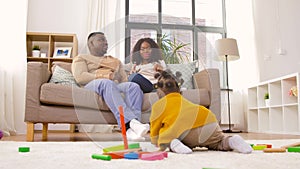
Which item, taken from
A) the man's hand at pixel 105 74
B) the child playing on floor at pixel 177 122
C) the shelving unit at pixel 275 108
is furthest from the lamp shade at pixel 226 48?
the child playing on floor at pixel 177 122

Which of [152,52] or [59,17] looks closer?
[152,52]

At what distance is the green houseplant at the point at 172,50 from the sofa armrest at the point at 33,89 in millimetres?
A: 1105

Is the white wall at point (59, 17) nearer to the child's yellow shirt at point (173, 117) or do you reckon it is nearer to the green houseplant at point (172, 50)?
the green houseplant at point (172, 50)

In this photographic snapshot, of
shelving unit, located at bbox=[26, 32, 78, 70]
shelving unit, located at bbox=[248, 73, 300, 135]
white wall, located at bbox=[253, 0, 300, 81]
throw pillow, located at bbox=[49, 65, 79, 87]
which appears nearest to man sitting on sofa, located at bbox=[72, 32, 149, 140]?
throw pillow, located at bbox=[49, 65, 79, 87]

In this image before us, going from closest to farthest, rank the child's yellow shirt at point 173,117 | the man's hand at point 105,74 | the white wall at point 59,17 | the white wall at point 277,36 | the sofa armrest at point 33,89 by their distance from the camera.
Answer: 1. the child's yellow shirt at point 173,117
2. the man's hand at point 105,74
3. the sofa armrest at point 33,89
4. the white wall at point 59,17
5. the white wall at point 277,36

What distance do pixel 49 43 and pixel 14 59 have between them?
1.34 ft

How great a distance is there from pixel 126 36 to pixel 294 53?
3.25 m

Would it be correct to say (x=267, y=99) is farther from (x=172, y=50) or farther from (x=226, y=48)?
(x=172, y=50)

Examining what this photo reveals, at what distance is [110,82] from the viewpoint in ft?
5.33

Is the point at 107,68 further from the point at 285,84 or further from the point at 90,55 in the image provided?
the point at 285,84

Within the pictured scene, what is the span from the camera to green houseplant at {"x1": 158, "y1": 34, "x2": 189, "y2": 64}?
1.22 m

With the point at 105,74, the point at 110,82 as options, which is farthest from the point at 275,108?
the point at 105,74

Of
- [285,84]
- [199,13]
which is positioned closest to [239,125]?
[285,84]

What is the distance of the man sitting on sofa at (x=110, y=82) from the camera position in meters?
1.32
